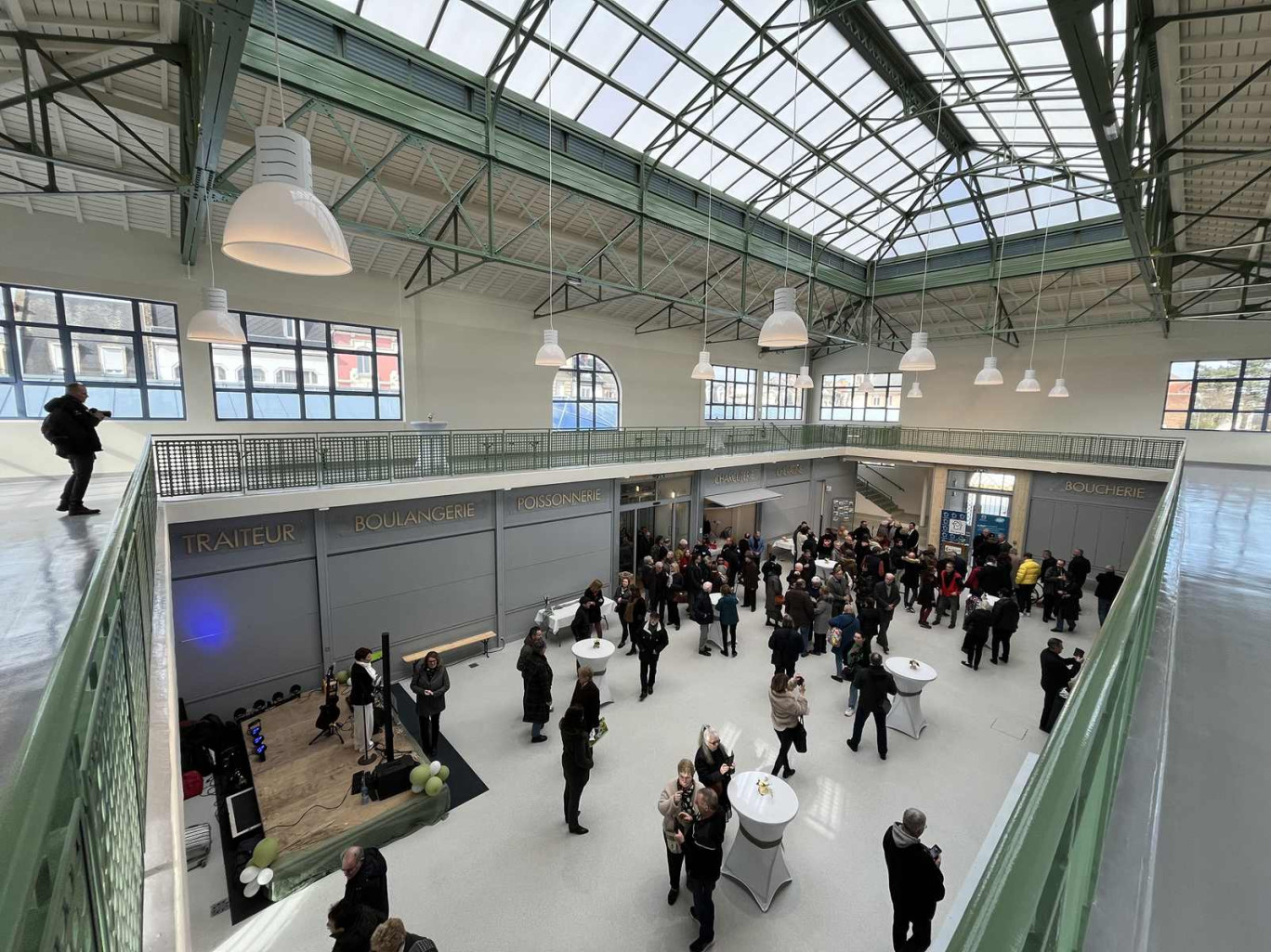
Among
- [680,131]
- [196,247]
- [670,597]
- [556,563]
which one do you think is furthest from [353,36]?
[670,597]

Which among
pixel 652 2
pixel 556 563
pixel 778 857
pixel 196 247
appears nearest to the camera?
pixel 778 857

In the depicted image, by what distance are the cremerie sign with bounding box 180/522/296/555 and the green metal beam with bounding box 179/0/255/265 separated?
4.53 meters

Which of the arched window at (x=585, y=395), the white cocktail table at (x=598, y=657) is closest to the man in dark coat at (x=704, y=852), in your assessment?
the white cocktail table at (x=598, y=657)

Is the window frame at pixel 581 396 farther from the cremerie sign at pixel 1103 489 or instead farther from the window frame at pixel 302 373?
the cremerie sign at pixel 1103 489

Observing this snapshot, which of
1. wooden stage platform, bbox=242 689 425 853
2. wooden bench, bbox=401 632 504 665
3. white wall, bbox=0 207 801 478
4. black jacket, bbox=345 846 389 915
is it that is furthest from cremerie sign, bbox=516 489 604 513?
black jacket, bbox=345 846 389 915

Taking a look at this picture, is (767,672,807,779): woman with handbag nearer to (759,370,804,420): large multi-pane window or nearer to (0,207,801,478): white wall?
(0,207,801,478): white wall

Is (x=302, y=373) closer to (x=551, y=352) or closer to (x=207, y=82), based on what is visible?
(x=551, y=352)

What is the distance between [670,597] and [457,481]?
15.6ft

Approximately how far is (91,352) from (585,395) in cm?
1076

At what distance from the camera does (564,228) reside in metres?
12.3

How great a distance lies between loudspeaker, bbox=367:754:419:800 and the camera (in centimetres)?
620

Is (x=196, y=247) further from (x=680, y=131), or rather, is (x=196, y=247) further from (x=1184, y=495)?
(x=1184, y=495)

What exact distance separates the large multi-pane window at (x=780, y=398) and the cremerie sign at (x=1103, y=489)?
385 inches

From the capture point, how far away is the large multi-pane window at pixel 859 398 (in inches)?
867
